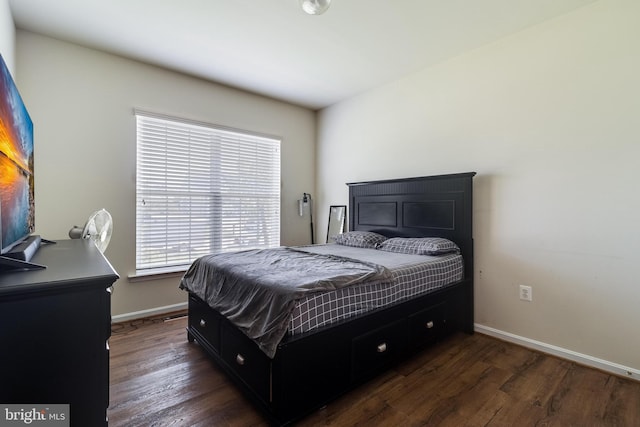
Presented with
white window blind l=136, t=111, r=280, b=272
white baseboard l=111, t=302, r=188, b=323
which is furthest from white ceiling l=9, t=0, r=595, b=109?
white baseboard l=111, t=302, r=188, b=323

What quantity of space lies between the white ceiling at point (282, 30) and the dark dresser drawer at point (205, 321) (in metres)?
2.25

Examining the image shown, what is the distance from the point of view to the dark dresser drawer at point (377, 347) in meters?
1.78

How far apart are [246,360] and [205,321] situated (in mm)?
642

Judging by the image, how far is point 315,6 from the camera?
206cm

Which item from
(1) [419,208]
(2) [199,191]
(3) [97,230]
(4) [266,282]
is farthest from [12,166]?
(1) [419,208]

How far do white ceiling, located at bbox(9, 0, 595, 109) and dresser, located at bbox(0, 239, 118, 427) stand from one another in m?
2.14

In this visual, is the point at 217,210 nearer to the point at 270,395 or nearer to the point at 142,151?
the point at 142,151

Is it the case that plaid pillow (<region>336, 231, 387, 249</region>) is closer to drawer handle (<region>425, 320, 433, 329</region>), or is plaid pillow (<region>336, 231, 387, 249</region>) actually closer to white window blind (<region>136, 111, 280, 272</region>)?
drawer handle (<region>425, 320, 433, 329</region>)

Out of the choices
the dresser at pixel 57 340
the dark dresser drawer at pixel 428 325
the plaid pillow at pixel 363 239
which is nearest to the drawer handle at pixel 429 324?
the dark dresser drawer at pixel 428 325

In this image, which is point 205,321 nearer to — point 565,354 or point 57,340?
point 57,340

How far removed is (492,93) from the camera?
2.62 m

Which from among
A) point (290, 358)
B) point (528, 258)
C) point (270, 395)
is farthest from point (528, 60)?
point (270, 395)

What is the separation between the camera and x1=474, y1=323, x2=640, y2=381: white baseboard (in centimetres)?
198

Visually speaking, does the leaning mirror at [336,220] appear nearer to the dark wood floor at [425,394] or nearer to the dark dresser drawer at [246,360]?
the dark wood floor at [425,394]
